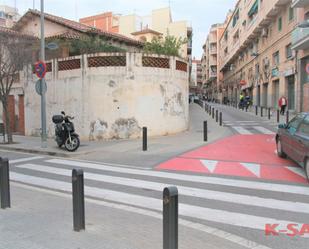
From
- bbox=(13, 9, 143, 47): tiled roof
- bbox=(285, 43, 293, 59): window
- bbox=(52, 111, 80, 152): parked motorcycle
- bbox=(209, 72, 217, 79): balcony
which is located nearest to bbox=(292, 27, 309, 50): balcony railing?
bbox=(285, 43, 293, 59): window

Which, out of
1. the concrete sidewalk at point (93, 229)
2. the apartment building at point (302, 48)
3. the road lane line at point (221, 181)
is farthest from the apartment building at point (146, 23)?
the concrete sidewalk at point (93, 229)

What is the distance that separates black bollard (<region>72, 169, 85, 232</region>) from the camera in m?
4.35

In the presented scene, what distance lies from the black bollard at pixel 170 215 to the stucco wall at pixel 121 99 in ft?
36.8

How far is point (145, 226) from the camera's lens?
473cm

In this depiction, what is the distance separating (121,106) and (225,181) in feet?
25.6

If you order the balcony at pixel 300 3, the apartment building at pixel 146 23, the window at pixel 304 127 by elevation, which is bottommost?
the window at pixel 304 127

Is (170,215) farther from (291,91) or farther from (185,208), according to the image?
(291,91)

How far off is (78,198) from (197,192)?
293cm

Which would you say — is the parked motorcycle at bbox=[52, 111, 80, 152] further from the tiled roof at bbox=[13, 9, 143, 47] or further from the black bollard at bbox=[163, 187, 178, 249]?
the tiled roof at bbox=[13, 9, 143, 47]

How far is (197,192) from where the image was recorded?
6.64 m

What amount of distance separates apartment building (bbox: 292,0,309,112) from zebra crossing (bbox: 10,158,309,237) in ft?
55.6

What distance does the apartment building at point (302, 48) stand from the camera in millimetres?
21953

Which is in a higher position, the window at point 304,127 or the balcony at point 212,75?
the balcony at point 212,75

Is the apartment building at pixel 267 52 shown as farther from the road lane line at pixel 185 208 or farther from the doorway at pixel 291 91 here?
the road lane line at pixel 185 208
